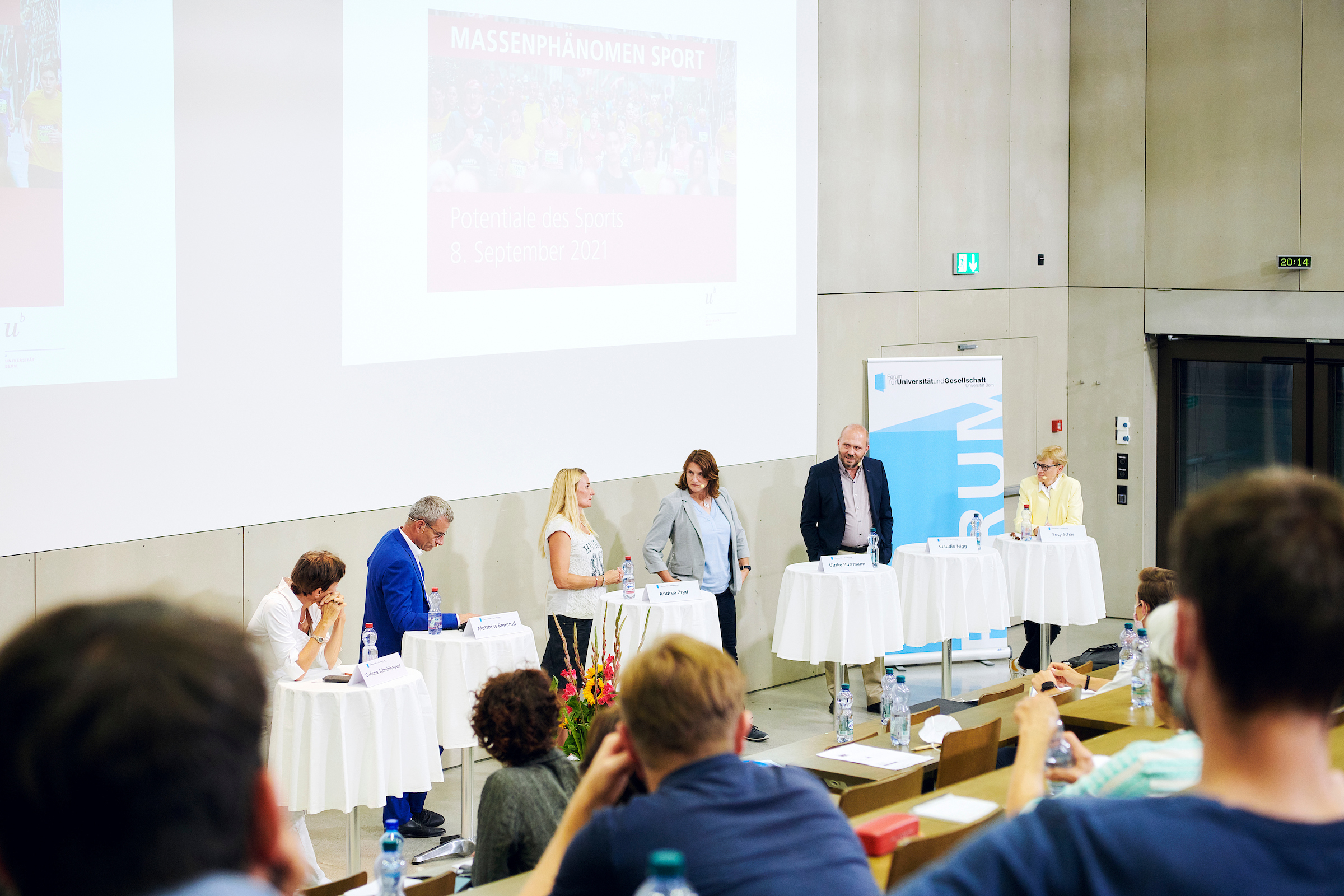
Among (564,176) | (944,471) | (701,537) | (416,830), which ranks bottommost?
(416,830)

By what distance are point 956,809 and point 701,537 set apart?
12.7 ft

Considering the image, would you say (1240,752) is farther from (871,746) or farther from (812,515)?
(812,515)

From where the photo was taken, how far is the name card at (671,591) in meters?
6.66

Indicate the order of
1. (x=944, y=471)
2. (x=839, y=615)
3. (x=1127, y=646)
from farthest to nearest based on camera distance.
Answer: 1. (x=944, y=471)
2. (x=839, y=615)
3. (x=1127, y=646)

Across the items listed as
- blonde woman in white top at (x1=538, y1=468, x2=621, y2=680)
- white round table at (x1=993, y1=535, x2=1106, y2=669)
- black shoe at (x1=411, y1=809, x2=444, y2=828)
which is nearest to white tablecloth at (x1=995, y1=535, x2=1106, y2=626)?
white round table at (x1=993, y1=535, x2=1106, y2=669)

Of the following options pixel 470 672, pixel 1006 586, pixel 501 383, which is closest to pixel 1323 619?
pixel 470 672

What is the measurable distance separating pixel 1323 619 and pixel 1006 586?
7.27 meters

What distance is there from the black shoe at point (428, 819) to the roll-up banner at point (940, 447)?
385cm

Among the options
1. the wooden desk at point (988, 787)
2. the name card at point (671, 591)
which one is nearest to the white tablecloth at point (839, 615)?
the name card at point (671, 591)

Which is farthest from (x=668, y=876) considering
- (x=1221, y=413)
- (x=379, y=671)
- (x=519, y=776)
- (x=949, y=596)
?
(x=1221, y=413)

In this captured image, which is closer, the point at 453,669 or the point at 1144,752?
the point at 1144,752

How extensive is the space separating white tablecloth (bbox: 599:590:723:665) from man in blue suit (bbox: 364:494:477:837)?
3.01 ft

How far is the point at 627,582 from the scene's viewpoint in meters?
6.66

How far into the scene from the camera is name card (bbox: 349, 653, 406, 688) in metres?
5.07
